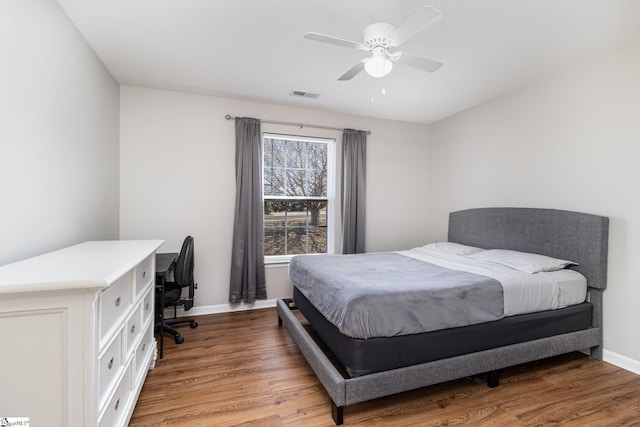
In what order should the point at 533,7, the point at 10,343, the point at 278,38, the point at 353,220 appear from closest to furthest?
1. the point at 10,343
2. the point at 533,7
3. the point at 278,38
4. the point at 353,220

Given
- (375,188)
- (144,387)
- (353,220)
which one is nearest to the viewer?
(144,387)

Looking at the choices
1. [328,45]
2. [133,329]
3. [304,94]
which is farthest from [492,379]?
[304,94]

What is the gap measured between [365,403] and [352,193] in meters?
2.62

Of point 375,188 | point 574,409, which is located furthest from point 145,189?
point 574,409

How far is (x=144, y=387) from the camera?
6.81 feet

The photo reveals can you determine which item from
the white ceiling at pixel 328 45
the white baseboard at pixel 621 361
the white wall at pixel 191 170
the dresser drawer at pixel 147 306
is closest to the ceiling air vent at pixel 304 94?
the white ceiling at pixel 328 45

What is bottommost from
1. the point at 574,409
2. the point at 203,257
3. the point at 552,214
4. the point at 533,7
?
the point at 574,409

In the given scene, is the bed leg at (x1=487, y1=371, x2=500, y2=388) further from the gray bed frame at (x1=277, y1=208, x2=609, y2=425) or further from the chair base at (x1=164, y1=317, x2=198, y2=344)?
the chair base at (x1=164, y1=317, x2=198, y2=344)

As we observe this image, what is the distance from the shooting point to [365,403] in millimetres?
1951

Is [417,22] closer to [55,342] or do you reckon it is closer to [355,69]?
[355,69]

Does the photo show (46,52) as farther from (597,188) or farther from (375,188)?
(597,188)

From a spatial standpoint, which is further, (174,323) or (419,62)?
(174,323)

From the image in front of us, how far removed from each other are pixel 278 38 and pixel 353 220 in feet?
7.95

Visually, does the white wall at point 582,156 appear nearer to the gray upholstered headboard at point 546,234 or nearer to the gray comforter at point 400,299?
the gray upholstered headboard at point 546,234
